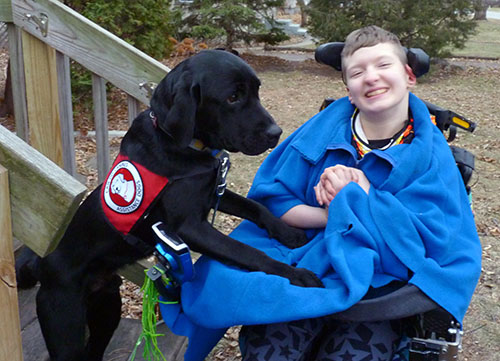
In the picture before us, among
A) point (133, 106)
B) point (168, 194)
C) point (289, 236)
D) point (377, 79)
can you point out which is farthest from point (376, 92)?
point (133, 106)

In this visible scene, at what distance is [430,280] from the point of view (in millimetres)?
1834

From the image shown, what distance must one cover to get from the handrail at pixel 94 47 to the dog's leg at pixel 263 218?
2.51ft

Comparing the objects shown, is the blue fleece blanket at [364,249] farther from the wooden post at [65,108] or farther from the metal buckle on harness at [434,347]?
the wooden post at [65,108]

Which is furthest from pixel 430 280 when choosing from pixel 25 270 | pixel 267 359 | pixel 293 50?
pixel 293 50

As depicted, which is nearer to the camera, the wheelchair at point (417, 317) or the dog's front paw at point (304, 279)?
the wheelchair at point (417, 317)

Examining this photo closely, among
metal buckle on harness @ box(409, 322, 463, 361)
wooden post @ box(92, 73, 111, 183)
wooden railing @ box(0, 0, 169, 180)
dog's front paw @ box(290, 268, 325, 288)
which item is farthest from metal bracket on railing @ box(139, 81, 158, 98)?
metal buckle on harness @ box(409, 322, 463, 361)

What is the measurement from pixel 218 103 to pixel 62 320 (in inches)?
38.2

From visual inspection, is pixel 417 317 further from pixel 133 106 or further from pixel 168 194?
pixel 133 106

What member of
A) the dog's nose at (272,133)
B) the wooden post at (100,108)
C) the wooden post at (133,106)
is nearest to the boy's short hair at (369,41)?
the dog's nose at (272,133)

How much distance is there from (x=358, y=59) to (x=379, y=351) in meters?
1.06

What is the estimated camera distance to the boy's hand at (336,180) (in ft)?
6.84

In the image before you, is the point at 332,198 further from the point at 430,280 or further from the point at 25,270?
the point at 25,270

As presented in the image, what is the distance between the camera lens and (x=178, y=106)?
204cm

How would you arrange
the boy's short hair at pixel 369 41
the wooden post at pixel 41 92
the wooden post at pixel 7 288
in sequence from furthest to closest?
1. the wooden post at pixel 41 92
2. the boy's short hair at pixel 369 41
3. the wooden post at pixel 7 288
